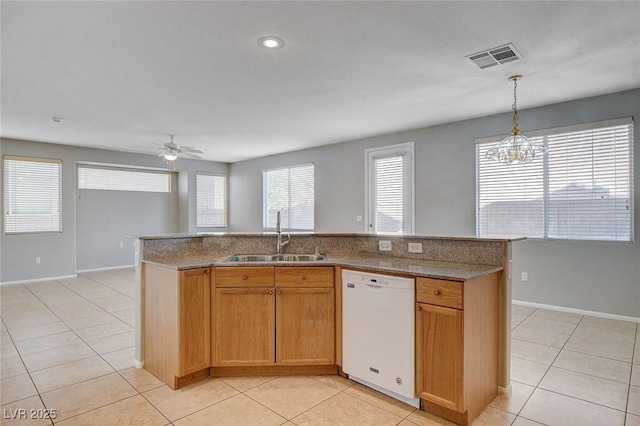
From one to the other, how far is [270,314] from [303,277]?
0.38m

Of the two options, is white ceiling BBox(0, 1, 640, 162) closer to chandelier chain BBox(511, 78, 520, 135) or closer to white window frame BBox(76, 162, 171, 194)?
chandelier chain BBox(511, 78, 520, 135)

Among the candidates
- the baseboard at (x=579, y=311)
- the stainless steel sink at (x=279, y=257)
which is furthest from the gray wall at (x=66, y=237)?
the baseboard at (x=579, y=311)

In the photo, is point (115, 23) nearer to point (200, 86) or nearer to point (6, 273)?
point (200, 86)

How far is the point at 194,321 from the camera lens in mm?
2639

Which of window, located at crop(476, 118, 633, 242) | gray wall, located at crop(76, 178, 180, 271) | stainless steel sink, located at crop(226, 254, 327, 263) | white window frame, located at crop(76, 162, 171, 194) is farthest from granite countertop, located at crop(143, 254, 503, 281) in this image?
white window frame, located at crop(76, 162, 171, 194)

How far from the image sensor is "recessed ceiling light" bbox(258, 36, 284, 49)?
278 centimetres

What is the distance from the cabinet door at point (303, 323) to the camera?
2707mm

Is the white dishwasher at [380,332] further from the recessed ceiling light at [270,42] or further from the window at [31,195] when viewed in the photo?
the window at [31,195]

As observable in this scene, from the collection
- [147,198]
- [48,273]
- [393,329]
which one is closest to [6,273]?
[48,273]

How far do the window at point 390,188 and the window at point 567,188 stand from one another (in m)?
1.16

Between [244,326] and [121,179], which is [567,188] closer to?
[244,326]

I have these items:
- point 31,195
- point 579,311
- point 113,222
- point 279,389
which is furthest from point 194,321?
point 113,222

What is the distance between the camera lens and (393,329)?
7.75 feet

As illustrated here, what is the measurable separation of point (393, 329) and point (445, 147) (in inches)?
154
